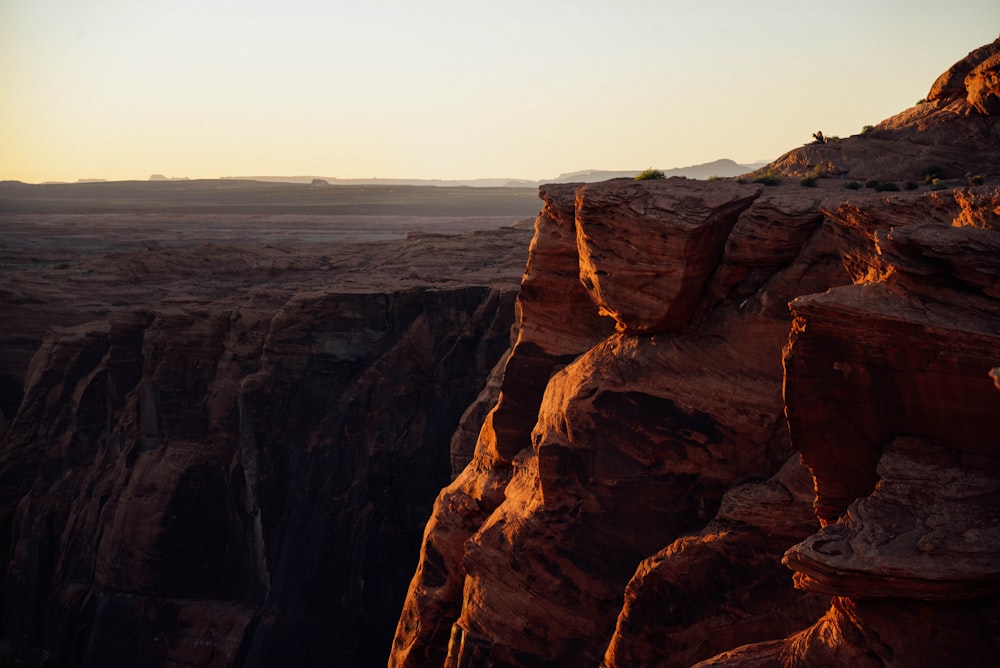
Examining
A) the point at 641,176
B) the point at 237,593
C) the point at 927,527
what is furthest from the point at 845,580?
the point at 237,593

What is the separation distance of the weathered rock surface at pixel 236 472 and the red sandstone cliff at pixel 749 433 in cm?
1446

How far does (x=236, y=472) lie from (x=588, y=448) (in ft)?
77.6

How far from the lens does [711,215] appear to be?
15.8 metres

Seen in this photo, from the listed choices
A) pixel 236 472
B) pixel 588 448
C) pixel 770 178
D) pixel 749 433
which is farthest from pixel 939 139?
pixel 236 472

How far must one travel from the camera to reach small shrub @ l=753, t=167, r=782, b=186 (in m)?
18.4

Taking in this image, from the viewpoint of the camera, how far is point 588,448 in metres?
16.8

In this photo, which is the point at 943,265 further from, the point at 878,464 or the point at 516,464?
the point at 516,464

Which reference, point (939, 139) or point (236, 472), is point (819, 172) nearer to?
point (939, 139)

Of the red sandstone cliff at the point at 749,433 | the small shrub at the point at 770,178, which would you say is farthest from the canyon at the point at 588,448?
the small shrub at the point at 770,178

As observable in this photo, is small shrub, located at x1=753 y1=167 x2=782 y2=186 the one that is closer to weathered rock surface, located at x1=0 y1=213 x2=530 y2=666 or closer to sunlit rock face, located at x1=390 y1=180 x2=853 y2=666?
sunlit rock face, located at x1=390 y1=180 x2=853 y2=666

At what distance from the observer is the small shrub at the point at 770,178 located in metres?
18.4

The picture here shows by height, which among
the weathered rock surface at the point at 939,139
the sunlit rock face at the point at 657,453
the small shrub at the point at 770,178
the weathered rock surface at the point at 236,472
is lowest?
the weathered rock surface at the point at 236,472

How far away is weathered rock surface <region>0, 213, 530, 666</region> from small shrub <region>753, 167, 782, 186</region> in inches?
744

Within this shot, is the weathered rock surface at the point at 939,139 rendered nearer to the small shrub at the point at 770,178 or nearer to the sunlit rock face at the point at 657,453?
the small shrub at the point at 770,178
